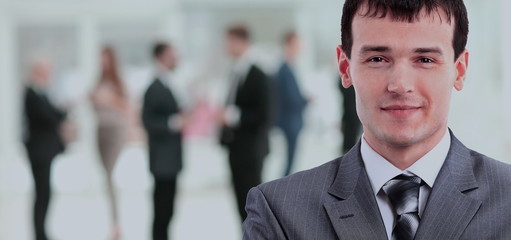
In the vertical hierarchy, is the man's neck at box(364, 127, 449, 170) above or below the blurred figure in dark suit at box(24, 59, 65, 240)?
above

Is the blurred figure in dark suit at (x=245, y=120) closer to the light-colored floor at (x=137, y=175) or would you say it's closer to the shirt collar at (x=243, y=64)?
the shirt collar at (x=243, y=64)

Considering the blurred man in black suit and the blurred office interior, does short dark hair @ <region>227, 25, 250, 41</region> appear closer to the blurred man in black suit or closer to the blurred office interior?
the blurred man in black suit

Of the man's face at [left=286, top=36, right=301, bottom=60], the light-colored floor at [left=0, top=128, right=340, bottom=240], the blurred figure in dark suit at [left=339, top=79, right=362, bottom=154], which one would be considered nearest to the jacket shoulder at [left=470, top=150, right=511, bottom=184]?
the blurred figure in dark suit at [left=339, top=79, right=362, bottom=154]

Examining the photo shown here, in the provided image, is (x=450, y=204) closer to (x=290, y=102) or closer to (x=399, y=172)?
(x=399, y=172)

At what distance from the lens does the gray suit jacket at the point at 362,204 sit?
1173mm

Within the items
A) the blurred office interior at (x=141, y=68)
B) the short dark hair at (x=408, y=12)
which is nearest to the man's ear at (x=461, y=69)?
the short dark hair at (x=408, y=12)

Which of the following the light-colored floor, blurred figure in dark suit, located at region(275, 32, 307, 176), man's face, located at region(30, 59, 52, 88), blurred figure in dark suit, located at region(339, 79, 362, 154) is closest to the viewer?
man's face, located at region(30, 59, 52, 88)

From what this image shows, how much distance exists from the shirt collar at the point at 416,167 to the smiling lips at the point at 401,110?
9cm

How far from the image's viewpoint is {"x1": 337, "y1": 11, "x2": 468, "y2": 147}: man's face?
3.73 ft

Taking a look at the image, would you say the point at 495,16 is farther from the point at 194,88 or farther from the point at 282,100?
the point at 194,88

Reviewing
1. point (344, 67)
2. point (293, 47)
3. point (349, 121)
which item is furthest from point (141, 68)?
point (344, 67)

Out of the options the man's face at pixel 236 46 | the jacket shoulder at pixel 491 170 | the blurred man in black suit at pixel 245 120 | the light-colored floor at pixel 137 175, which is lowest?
the light-colored floor at pixel 137 175

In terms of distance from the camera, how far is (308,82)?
32.1 feet

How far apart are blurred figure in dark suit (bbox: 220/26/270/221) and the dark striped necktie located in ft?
12.3
